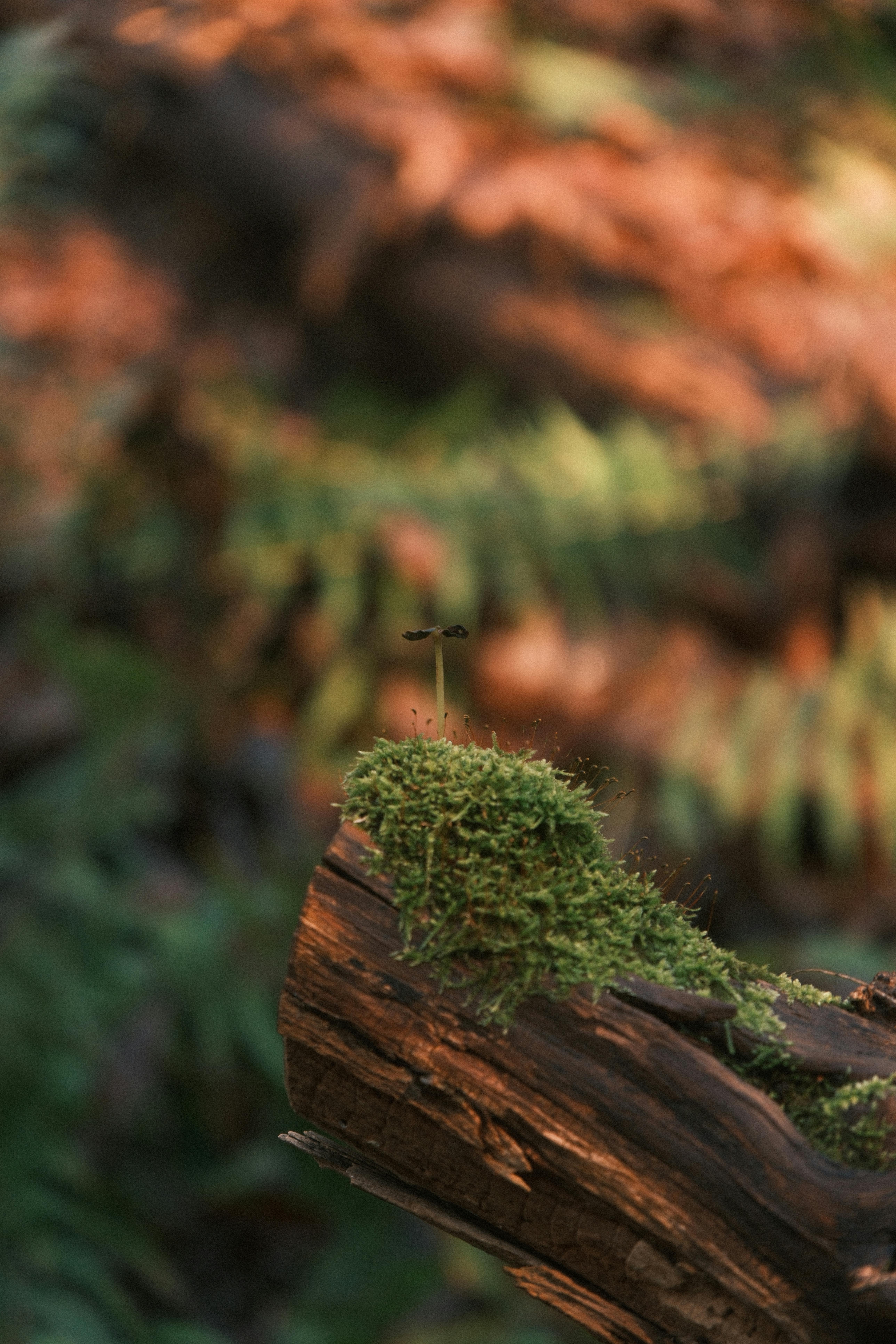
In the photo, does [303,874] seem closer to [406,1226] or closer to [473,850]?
[406,1226]

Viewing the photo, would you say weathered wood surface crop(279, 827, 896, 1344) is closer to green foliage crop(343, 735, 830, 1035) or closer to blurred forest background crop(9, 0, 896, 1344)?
green foliage crop(343, 735, 830, 1035)

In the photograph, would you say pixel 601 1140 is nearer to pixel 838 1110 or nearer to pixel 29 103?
pixel 838 1110

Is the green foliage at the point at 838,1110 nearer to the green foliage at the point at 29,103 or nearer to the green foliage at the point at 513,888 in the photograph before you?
the green foliage at the point at 513,888

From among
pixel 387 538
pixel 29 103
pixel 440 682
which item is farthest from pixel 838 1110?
pixel 387 538

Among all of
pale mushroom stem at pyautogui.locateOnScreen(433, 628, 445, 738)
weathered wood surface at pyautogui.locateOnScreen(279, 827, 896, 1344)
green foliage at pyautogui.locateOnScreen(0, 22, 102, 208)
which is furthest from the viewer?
green foliage at pyautogui.locateOnScreen(0, 22, 102, 208)

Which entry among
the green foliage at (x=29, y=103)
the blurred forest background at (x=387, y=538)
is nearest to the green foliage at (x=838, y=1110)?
the blurred forest background at (x=387, y=538)

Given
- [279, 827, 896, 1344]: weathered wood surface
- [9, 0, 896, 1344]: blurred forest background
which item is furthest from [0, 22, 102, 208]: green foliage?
[279, 827, 896, 1344]: weathered wood surface

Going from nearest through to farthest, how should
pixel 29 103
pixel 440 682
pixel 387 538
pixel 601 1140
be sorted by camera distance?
1. pixel 601 1140
2. pixel 440 682
3. pixel 29 103
4. pixel 387 538
